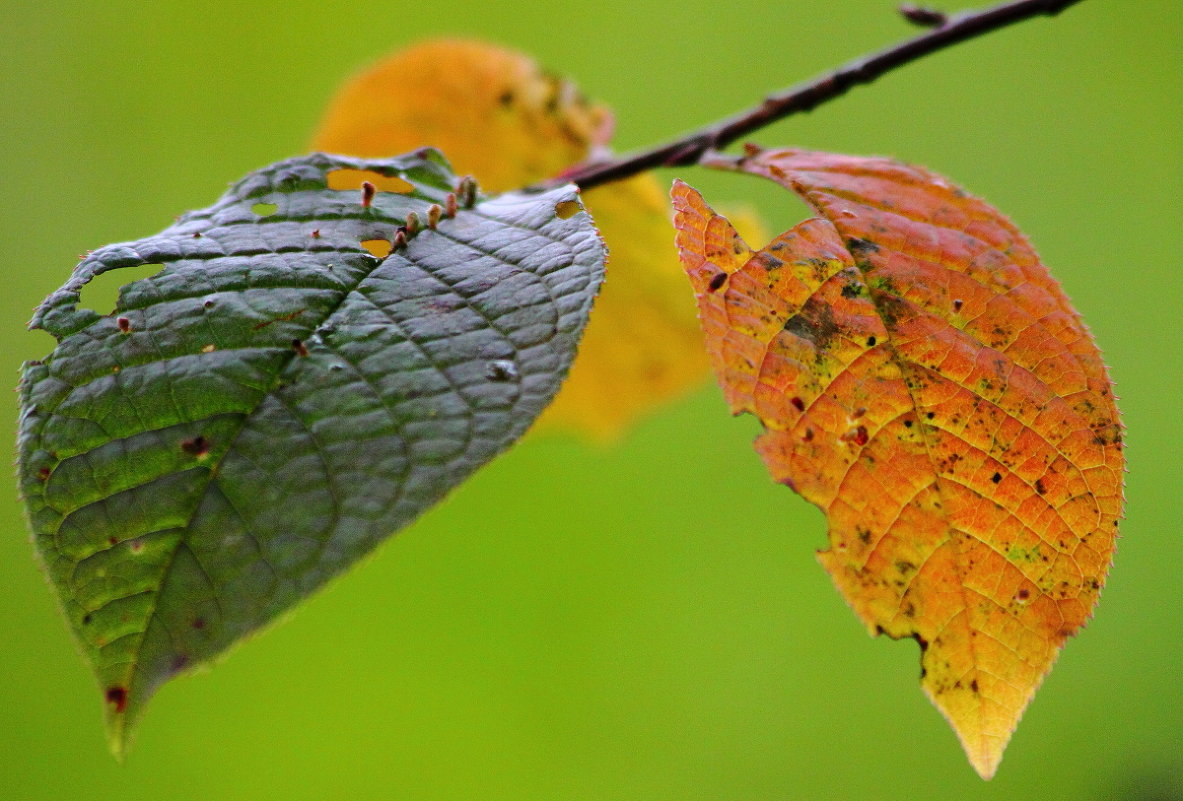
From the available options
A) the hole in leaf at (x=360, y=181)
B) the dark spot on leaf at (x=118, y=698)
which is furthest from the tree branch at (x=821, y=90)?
the dark spot on leaf at (x=118, y=698)

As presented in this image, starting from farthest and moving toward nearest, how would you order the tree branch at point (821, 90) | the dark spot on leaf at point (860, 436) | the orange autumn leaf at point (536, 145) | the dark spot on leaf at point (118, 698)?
the orange autumn leaf at point (536, 145) → the tree branch at point (821, 90) → the dark spot on leaf at point (860, 436) → the dark spot on leaf at point (118, 698)

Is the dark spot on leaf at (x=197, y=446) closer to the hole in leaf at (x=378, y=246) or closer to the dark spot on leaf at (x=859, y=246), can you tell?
the hole in leaf at (x=378, y=246)

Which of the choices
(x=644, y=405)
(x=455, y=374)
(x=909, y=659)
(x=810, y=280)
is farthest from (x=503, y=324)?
(x=909, y=659)

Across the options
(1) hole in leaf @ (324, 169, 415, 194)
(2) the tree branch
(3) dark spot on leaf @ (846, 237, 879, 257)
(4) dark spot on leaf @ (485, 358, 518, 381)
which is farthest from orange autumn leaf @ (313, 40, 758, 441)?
(4) dark spot on leaf @ (485, 358, 518, 381)

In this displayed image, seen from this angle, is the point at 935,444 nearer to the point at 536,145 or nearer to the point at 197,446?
the point at 197,446

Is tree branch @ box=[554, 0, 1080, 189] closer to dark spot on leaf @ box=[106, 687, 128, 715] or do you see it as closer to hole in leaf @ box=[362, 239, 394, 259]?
hole in leaf @ box=[362, 239, 394, 259]

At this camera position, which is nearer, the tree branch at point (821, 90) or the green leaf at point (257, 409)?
the green leaf at point (257, 409)
